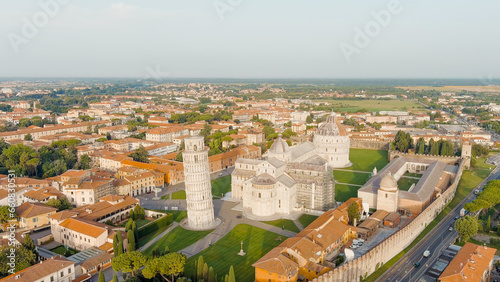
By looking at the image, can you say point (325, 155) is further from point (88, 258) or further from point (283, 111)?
point (283, 111)

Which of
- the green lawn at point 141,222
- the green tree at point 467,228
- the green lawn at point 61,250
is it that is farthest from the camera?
the green lawn at point 141,222

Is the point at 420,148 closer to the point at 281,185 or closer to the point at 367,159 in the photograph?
the point at 367,159

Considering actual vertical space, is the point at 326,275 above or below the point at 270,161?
below

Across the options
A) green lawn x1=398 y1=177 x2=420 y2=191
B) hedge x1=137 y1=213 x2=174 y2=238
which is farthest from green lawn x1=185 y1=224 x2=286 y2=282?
green lawn x1=398 y1=177 x2=420 y2=191

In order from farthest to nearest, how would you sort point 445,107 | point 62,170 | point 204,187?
1. point 445,107
2. point 62,170
3. point 204,187

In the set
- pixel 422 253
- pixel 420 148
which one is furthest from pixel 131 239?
pixel 420 148

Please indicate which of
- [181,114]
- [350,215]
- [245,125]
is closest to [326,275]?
[350,215]

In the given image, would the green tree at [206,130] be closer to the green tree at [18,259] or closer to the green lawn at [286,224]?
the green lawn at [286,224]

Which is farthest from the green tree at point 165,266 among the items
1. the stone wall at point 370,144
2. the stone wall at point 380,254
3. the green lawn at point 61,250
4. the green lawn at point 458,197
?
the stone wall at point 370,144
